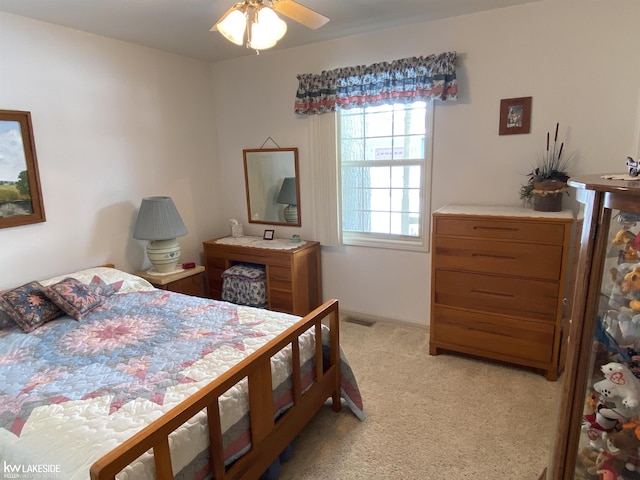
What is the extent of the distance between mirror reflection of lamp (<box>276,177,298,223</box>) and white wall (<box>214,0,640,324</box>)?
114mm

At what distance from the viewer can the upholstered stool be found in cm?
346

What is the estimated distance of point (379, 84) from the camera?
3.00m

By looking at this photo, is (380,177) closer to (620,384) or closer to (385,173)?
(385,173)

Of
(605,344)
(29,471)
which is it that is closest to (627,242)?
(605,344)

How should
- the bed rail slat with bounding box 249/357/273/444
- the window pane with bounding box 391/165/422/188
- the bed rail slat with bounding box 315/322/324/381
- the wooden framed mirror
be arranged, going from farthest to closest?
the wooden framed mirror
the window pane with bounding box 391/165/422/188
the bed rail slat with bounding box 315/322/324/381
the bed rail slat with bounding box 249/357/273/444

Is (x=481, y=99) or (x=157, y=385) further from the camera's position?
(x=481, y=99)

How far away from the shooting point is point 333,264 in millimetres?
3646

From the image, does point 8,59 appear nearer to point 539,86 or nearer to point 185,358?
point 185,358

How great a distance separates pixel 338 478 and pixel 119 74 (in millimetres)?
3184

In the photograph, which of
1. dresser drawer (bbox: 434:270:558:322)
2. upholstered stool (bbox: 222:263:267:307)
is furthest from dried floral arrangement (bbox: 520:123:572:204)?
upholstered stool (bbox: 222:263:267:307)

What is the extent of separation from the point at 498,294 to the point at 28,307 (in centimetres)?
288

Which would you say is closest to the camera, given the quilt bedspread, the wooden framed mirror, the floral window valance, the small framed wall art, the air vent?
the quilt bedspread

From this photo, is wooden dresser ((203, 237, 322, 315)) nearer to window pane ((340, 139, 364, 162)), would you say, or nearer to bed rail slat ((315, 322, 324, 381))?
window pane ((340, 139, 364, 162))

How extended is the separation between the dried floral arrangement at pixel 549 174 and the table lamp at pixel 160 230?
2.60m
